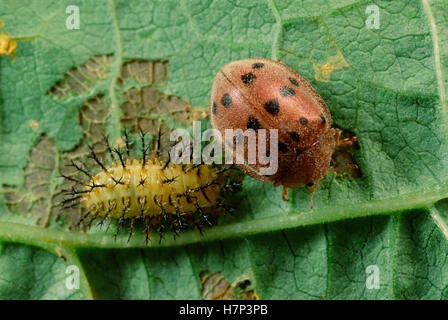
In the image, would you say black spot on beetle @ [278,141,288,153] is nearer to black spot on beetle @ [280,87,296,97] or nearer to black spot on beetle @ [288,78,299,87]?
black spot on beetle @ [280,87,296,97]

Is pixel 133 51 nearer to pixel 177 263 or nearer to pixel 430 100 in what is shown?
pixel 177 263

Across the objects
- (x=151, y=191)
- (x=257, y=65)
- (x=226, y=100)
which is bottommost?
(x=151, y=191)

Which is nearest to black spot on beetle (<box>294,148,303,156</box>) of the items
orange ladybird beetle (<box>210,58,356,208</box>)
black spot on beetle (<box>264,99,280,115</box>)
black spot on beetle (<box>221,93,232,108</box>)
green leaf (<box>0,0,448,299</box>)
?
orange ladybird beetle (<box>210,58,356,208</box>)

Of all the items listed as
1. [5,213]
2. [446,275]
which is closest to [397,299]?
[446,275]

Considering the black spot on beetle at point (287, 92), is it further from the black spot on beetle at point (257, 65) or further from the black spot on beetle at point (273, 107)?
the black spot on beetle at point (257, 65)

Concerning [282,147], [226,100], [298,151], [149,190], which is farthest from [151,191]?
[298,151]

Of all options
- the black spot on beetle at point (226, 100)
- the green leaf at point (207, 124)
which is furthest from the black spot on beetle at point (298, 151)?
the black spot on beetle at point (226, 100)

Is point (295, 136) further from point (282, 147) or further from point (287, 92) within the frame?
point (287, 92)
